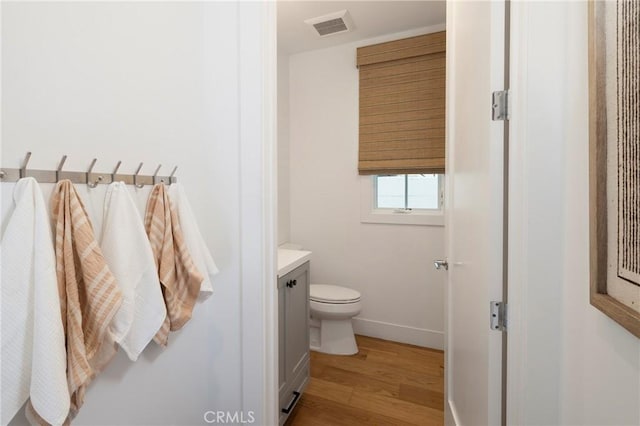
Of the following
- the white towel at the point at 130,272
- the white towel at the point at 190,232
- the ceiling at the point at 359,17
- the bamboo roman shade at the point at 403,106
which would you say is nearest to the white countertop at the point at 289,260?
the white towel at the point at 190,232

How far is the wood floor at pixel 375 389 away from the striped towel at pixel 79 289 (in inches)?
50.9

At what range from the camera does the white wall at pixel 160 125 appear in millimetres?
625

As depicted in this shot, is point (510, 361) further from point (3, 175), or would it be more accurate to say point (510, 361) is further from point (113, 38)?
point (113, 38)

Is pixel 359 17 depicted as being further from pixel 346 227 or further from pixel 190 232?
pixel 190 232

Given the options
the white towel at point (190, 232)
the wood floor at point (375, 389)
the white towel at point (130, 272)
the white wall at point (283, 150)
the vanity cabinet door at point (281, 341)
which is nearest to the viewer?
the white towel at point (130, 272)

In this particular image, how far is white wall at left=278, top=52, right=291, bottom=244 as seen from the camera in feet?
8.27

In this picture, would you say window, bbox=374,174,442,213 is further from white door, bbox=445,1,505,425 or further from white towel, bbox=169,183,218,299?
white towel, bbox=169,183,218,299

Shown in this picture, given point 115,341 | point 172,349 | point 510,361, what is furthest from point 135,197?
point 510,361

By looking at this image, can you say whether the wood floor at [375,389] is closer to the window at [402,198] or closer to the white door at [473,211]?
the white door at [473,211]

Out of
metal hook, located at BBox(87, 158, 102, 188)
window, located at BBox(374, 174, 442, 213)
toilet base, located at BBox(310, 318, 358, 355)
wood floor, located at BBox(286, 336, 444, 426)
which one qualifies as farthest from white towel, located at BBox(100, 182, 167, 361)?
window, located at BBox(374, 174, 442, 213)

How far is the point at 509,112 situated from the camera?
793 millimetres

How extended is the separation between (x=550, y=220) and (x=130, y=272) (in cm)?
108

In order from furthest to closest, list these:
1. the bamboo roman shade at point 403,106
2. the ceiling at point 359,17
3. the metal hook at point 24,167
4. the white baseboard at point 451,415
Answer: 1. the bamboo roman shade at point 403,106
2. the ceiling at point 359,17
3. the white baseboard at point 451,415
4. the metal hook at point 24,167

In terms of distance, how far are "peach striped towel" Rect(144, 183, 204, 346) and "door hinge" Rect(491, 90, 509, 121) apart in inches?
39.2
